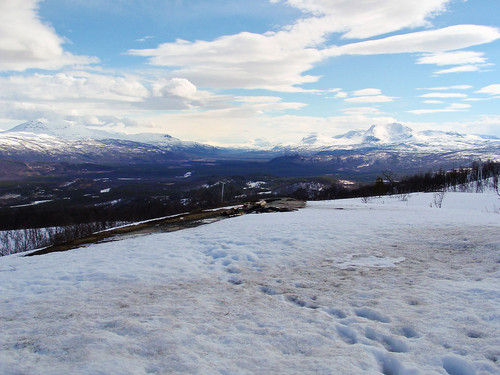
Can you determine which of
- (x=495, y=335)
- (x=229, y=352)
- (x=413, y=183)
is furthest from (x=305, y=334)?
(x=413, y=183)

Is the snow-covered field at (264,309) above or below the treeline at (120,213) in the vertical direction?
above

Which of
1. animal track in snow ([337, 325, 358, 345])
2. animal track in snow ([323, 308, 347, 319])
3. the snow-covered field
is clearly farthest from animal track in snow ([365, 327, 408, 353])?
animal track in snow ([323, 308, 347, 319])

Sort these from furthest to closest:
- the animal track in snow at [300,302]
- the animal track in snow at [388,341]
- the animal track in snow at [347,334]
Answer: the animal track in snow at [300,302] → the animal track in snow at [347,334] → the animal track in snow at [388,341]

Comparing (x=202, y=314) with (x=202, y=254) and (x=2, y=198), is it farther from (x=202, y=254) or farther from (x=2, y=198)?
(x=2, y=198)

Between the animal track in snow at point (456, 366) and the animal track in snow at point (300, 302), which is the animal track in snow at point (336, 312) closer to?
the animal track in snow at point (300, 302)

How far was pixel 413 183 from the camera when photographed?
281 feet

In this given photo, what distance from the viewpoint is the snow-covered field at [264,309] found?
469 centimetres

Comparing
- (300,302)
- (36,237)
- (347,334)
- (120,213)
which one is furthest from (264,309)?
(120,213)

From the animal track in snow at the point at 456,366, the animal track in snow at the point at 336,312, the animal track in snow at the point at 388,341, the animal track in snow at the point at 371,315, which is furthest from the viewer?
the animal track in snow at the point at 336,312

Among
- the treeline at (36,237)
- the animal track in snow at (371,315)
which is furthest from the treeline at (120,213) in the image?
the animal track in snow at (371,315)

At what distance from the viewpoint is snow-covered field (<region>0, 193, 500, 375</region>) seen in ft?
15.4

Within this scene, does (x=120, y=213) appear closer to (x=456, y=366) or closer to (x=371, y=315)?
(x=371, y=315)

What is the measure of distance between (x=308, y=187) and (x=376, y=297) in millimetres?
188064

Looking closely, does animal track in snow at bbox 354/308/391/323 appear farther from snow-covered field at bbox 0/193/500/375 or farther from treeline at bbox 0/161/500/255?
treeline at bbox 0/161/500/255
